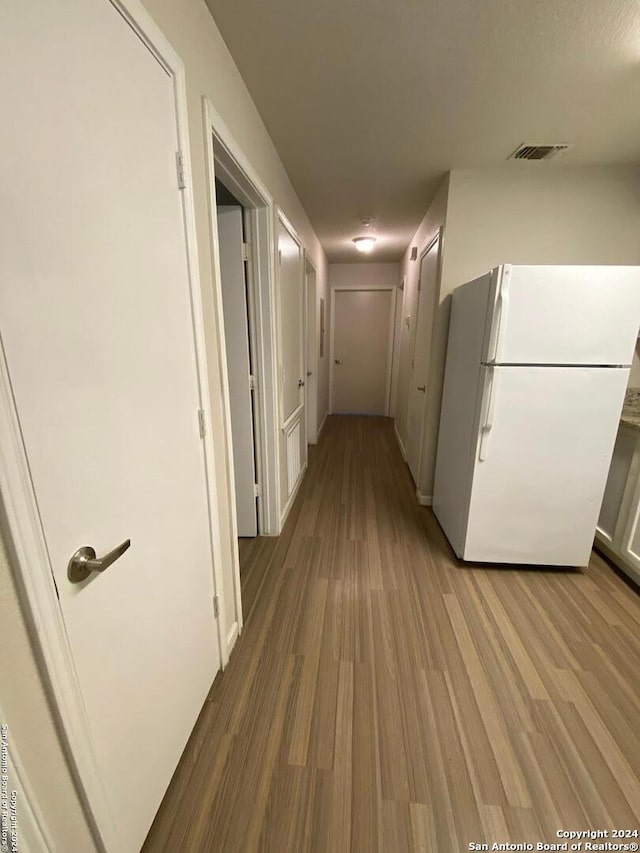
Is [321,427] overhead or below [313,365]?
below

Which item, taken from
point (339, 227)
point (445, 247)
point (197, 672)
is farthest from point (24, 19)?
point (339, 227)

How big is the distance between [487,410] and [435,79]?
1511mm

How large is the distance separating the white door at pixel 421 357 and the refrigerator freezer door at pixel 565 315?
37.4 inches

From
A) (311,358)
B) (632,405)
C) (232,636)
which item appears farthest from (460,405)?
(311,358)

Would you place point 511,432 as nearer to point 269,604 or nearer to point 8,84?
point 269,604

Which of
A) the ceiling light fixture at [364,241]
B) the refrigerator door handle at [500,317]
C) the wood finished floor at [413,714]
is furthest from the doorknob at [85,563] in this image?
the ceiling light fixture at [364,241]

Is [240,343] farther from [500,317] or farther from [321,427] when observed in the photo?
[321,427]

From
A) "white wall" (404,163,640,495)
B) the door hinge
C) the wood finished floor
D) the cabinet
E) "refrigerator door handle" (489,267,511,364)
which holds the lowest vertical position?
the wood finished floor

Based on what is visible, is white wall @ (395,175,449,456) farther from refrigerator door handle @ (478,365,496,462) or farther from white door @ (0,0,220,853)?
white door @ (0,0,220,853)

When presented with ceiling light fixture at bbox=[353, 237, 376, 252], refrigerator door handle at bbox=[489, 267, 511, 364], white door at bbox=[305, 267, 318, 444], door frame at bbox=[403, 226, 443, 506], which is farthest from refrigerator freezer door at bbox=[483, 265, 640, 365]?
ceiling light fixture at bbox=[353, 237, 376, 252]

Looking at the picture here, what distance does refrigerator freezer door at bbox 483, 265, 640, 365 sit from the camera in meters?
1.68

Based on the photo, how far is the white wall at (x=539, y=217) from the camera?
89.7 inches

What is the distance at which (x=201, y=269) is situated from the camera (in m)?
1.20

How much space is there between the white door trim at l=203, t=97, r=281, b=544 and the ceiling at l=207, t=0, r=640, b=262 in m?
0.37
